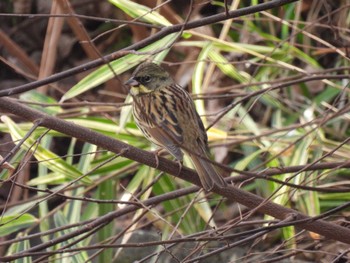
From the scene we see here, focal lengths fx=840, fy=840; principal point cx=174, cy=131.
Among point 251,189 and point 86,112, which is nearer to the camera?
point 86,112

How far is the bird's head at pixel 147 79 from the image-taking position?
10.8ft

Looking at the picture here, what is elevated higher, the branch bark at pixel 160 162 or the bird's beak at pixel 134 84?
the bird's beak at pixel 134 84

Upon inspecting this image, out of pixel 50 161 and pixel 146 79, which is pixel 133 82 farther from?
pixel 50 161

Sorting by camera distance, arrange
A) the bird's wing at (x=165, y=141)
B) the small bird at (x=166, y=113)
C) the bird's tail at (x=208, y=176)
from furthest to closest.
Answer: the small bird at (x=166, y=113) < the bird's wing at (x=165, y=141) < the bird's tail at (x=208, y=176)

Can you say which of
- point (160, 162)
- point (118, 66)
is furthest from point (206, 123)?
point (160, 162)

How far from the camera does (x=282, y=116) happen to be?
501 centimetres

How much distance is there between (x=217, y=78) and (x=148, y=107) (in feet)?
6.92

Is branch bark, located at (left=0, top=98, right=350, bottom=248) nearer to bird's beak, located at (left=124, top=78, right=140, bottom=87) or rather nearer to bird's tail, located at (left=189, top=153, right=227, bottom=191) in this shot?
bird's tail, located at (left=189, top=153, right=227, bottom=191)

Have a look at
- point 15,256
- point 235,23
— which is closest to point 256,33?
point 235,23

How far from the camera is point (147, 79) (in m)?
3.36

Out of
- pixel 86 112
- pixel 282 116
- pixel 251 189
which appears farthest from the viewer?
pixel 282 116

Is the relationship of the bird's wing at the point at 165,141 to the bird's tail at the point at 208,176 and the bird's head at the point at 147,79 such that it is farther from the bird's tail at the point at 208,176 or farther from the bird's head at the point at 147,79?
the bird's head at the point at 147,79

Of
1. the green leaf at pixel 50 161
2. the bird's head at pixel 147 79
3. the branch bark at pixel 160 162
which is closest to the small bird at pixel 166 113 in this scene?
the bird's head at pixel 147 79

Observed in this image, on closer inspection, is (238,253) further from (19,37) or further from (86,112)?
(19,37)
